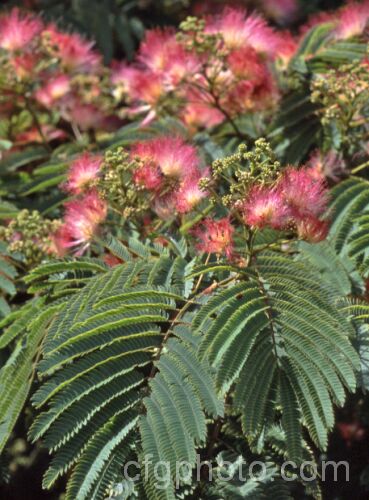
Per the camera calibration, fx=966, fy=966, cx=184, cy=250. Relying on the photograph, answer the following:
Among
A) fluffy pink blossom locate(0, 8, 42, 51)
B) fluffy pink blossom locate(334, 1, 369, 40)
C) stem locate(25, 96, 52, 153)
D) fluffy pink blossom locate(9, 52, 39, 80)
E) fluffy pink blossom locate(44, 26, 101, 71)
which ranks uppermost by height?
fluffy pink blossom locate(44, 26, 101, 71)

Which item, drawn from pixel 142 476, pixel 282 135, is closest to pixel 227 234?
pixel 142 476

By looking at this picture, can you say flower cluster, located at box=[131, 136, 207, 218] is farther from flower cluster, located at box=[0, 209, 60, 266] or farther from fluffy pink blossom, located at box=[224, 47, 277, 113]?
fluffy pink blossom, located at box=[224, 47, 277, 113]

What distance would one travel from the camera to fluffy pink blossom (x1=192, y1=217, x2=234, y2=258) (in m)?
2.65

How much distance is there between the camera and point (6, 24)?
3.99 metres

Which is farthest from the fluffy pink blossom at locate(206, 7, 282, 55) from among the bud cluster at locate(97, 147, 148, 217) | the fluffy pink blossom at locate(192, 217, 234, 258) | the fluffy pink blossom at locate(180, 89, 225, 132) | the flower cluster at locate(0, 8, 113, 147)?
the fluffy pink blossom at locate(192, 217, 234, 258)

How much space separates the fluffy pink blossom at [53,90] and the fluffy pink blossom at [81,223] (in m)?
1.09

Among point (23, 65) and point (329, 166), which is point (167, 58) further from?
point (329, 166)

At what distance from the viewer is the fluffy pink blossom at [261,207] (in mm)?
2508

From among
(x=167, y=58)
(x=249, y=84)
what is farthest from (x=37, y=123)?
(x=249, y=84)

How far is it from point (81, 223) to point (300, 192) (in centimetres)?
75

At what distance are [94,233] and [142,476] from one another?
920mm

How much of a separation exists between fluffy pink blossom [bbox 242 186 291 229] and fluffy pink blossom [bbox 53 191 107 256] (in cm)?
61

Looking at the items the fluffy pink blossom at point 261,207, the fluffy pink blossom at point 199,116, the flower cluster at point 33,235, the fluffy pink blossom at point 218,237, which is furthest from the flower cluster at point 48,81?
the fluffy pink blossom at point 261,207

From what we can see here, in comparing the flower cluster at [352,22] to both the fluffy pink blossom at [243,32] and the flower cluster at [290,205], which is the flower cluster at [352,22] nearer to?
the fluffy pink blossom at [243,32]
